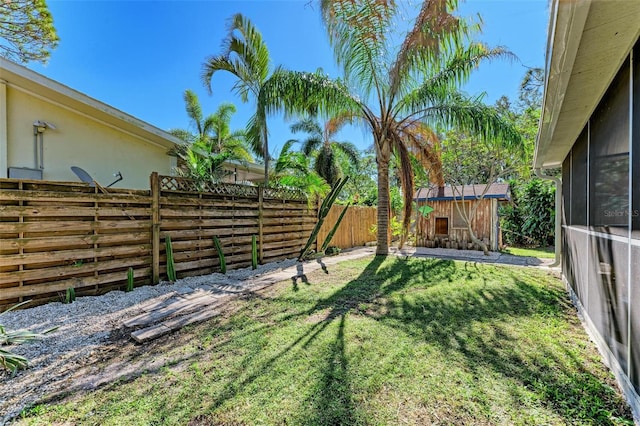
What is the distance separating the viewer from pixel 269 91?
22.8ft

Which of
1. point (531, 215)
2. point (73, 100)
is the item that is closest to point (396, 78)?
point (73, 100)

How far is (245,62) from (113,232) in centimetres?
610

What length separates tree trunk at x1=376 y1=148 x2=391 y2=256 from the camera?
8516 mm

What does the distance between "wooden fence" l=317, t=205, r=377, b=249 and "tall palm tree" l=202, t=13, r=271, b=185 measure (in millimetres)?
3041

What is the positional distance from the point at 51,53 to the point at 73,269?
26.0 ft

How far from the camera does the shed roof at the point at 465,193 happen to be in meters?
10.6

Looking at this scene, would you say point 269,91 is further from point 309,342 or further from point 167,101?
point 167,101

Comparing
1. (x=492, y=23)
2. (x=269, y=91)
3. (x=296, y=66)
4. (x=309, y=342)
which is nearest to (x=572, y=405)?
(x=309, y=342)

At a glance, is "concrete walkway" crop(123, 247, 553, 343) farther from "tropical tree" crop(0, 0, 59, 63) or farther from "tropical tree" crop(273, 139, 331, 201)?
"tropical tree" crop(0, 0, 59, 63)

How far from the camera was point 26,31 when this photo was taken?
293 inches

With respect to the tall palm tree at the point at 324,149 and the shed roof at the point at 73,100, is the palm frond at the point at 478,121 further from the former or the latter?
the shed roof at the point at 73,100

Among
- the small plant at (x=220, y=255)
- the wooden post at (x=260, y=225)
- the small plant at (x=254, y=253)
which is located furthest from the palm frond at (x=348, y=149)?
the small plant at (x=220, y=255)

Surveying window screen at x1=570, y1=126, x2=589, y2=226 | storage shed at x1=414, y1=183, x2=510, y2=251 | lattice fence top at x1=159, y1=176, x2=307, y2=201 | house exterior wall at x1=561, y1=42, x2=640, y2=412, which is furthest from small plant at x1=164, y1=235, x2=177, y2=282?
storage shed at x1=414, y1=183, x2=510, y2=251

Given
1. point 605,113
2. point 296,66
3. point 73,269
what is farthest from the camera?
point 296,66
